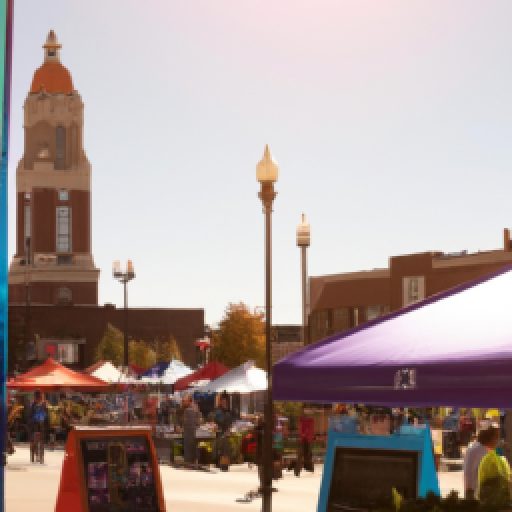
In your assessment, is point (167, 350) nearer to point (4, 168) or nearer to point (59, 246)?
point (59, 246)

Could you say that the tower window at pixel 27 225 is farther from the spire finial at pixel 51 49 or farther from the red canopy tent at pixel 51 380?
the red canopy tent at pixel 51 380

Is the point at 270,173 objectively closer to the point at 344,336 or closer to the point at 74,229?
the point at 344,336

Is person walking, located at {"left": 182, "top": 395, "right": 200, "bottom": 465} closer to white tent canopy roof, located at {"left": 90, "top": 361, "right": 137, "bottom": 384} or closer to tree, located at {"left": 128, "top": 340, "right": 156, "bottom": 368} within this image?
white tent canopy roof, located at {"left": 90, "top": 361, "right": 137, "bottom": 384}

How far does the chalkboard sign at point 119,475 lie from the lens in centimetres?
1425

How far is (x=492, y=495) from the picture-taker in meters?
8.03

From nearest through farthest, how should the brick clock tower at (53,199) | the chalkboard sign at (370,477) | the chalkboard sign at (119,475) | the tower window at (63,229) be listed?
the chalkboard sign at (370,477) → the chalkboard sign at (119,475) → the brick clock tower at (53,199) → the tower window at (63,229)

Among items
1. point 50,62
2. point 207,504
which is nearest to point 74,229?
point 50,62

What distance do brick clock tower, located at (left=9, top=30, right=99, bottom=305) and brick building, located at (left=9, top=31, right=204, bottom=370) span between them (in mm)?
98

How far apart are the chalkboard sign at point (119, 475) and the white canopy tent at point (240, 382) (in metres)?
22.8

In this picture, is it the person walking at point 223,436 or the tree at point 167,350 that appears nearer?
the person walking at point 223,436

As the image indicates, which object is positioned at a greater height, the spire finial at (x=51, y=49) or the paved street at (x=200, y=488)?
the spire finial at (x=51, y=49)

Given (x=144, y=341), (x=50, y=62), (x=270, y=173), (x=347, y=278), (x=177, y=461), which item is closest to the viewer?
(x=270, y=173)

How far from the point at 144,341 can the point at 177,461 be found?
275 feet

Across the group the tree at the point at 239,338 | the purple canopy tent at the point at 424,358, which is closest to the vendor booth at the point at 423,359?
the purple canopy tent at the point at 424,358
